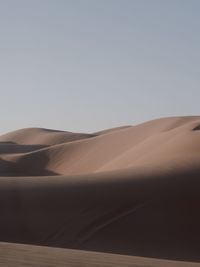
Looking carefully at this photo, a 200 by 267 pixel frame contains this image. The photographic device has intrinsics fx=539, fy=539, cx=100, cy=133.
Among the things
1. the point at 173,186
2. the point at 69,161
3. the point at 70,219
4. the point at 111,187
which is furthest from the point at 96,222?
the point at 69,161

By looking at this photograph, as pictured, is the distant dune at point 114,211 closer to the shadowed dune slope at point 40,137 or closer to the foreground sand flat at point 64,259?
the foreground sand flat at point 64,259

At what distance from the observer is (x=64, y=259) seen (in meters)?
3.78

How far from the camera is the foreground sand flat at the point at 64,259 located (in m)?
3.65

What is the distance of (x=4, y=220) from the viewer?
40.2 ft

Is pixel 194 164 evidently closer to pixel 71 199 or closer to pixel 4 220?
pixel 71 199

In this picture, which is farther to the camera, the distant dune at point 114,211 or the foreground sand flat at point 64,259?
→ the distant dune at point 114,211

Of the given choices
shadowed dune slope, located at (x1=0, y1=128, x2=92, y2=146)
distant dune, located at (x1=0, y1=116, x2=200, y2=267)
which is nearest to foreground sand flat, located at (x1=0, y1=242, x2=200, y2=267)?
distant dune, located at (x1=0, y1=116, x2=200, y2=267)

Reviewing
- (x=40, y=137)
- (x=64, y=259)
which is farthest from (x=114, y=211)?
(x=40, y=137)

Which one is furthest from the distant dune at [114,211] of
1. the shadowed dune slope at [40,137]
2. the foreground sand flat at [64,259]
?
the shadowed dune slope at [40,137]

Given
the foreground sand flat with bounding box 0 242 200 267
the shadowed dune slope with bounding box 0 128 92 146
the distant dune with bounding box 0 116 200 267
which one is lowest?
the shadowed dune slope with bounding box 0 128 92 146

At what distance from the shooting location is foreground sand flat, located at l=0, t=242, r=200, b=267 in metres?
3.65

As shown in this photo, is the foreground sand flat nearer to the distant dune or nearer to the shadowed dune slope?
the distant dune

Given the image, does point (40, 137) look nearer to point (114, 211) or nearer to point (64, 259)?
point (114, 211)

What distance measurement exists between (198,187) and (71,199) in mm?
3120
